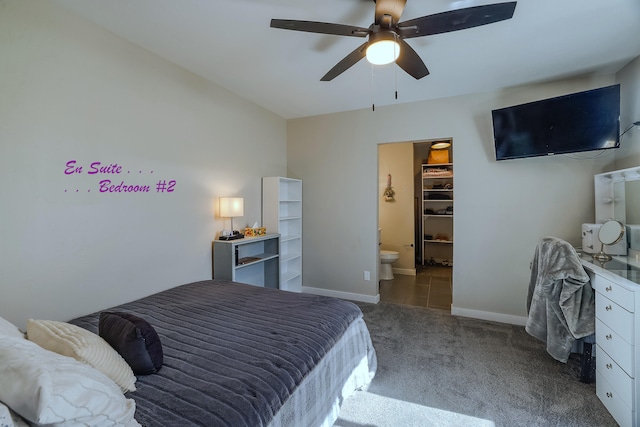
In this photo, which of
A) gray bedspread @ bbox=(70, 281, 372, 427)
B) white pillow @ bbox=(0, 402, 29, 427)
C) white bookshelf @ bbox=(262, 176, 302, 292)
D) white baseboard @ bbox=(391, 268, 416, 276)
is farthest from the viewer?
white baseboard @ bbox=(391, 268, 416, 276)

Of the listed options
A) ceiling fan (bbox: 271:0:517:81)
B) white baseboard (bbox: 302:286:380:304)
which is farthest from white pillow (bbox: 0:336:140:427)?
white baseboard (bbox: 302:286:380:304)

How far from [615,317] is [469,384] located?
102cm

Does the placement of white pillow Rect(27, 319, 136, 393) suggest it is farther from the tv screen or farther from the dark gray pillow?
the tv screen

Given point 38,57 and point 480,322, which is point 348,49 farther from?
point 480,322

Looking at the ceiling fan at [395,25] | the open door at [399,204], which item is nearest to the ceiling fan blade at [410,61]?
the ceiling fan at [395,25]

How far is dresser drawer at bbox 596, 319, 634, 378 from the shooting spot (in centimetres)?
155

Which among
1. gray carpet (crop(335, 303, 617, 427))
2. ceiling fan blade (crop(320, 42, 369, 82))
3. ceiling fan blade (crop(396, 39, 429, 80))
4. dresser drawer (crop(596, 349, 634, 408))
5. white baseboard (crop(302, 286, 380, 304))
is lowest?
gray carpet (crop(335, 303, 617, 427))

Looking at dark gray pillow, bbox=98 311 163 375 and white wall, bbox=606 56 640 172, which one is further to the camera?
white wall, bbox=606 56 640 172

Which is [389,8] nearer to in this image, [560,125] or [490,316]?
[560,125]

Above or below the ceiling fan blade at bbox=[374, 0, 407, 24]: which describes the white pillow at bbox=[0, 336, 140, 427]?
below

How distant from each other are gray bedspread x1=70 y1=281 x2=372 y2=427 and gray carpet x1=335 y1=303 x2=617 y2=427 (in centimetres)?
59

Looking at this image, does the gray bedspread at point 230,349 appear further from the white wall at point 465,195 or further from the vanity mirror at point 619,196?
the vanity mirror at point 619,196

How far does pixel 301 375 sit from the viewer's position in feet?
4.36

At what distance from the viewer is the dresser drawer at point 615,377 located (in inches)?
60.5
